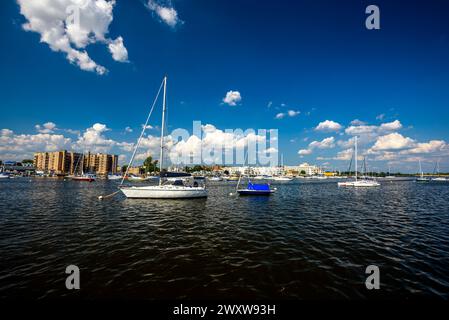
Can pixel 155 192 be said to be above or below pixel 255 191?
above

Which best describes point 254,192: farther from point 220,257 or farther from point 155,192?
point 220,257

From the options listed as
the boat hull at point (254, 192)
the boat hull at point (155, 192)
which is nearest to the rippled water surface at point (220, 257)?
the boat hull at point (155, 192)

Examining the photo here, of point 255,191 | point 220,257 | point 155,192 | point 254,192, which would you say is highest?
point 155,192

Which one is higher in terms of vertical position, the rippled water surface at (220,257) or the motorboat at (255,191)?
the motorboat at (255,191)

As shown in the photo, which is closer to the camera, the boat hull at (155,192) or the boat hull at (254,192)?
the boat hull at (155,192)

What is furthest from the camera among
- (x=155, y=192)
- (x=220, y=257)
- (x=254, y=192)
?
(x=254, y=192)

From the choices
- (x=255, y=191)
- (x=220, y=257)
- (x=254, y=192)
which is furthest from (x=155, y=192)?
(x=220, y=257)

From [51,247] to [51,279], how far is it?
4.76m

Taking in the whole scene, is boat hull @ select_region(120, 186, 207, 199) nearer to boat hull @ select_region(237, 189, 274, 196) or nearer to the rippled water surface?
the rippled water surface

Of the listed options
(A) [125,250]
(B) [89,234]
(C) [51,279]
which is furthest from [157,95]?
(C) [51,279]

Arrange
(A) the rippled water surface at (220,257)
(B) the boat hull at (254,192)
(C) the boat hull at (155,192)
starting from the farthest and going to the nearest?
(B) the boat hull at (254,192), (C) the boat hull at (155,192), (A) the rippled water surface at (220,257)

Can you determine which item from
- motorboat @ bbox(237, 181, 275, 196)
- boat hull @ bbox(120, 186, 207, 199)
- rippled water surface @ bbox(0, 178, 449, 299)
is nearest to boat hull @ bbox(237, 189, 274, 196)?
motorboat @ bbox(237, 181, 275, 196)

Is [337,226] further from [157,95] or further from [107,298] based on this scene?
[157,95]

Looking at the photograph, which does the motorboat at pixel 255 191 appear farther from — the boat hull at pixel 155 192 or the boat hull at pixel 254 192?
the boat hull at pixel 155 192
